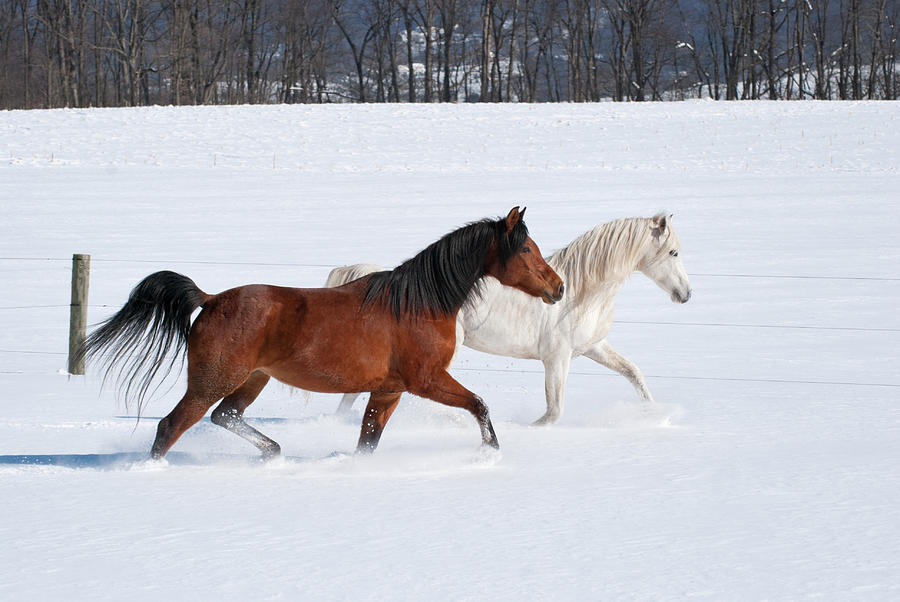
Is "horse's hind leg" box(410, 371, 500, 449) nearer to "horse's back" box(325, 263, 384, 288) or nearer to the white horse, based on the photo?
the white horse

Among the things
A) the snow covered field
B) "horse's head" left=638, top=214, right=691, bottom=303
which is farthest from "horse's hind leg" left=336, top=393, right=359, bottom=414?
"horse's head" left=638, top=214, right=691, bottom=303

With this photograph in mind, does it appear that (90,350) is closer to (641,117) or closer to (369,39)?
(641,117)

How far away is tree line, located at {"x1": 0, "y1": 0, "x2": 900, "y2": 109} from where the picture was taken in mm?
39906

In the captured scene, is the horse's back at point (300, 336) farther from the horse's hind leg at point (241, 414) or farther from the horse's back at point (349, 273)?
the horse's back at point (349, 273)

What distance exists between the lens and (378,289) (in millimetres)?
4566

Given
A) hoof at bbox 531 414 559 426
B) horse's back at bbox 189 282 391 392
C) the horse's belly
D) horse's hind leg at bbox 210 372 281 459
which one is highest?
horse's back at bbox 189 282 391 392

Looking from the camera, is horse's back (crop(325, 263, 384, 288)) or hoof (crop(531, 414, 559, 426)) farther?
horse's back (crop(325, 263, 384, 288))

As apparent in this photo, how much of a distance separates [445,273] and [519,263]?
0.38m

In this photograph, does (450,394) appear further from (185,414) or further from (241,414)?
(185,414)

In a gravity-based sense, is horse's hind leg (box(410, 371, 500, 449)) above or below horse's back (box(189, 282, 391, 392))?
below

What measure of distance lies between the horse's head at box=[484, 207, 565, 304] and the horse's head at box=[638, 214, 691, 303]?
1318 millimetres

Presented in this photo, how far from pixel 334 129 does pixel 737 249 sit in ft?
44.5

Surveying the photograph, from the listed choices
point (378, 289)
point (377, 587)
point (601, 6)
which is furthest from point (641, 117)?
point (377, 587)

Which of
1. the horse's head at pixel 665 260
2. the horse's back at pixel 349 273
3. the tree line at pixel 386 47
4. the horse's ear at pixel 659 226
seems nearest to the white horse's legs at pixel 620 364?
the horse's head at pixel 665 260
